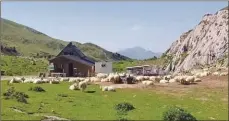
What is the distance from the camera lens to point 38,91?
43.9 metres

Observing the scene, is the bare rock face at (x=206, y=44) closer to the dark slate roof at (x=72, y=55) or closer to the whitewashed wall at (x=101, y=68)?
the whitewashed wall at (x=101, y=68)

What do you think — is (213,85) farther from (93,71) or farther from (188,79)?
(93,71)

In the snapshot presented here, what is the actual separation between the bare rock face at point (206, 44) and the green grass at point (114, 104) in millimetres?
58769

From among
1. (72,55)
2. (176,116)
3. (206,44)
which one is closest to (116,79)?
(72,55)

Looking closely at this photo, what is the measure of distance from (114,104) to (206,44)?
8242cm

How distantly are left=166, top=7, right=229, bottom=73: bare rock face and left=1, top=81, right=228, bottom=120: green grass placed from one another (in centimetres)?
5877

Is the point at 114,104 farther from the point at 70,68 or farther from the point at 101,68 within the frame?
the point at 101,68

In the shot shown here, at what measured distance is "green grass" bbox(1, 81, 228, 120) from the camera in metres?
28.9

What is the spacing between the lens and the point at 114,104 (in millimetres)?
35750

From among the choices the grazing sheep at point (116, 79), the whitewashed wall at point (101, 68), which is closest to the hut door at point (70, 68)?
the whitewashed wall at point (101, 68)

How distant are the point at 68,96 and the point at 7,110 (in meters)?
13.1

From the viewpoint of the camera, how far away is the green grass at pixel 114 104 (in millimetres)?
28925

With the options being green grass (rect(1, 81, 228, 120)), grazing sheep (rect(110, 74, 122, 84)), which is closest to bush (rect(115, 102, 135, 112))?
green grass (rect(1, 81, 228, 120))

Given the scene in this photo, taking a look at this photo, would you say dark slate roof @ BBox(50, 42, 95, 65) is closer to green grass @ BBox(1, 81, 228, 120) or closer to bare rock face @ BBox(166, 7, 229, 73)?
bare rock face @ BBox(166, 7, 229, 73)
